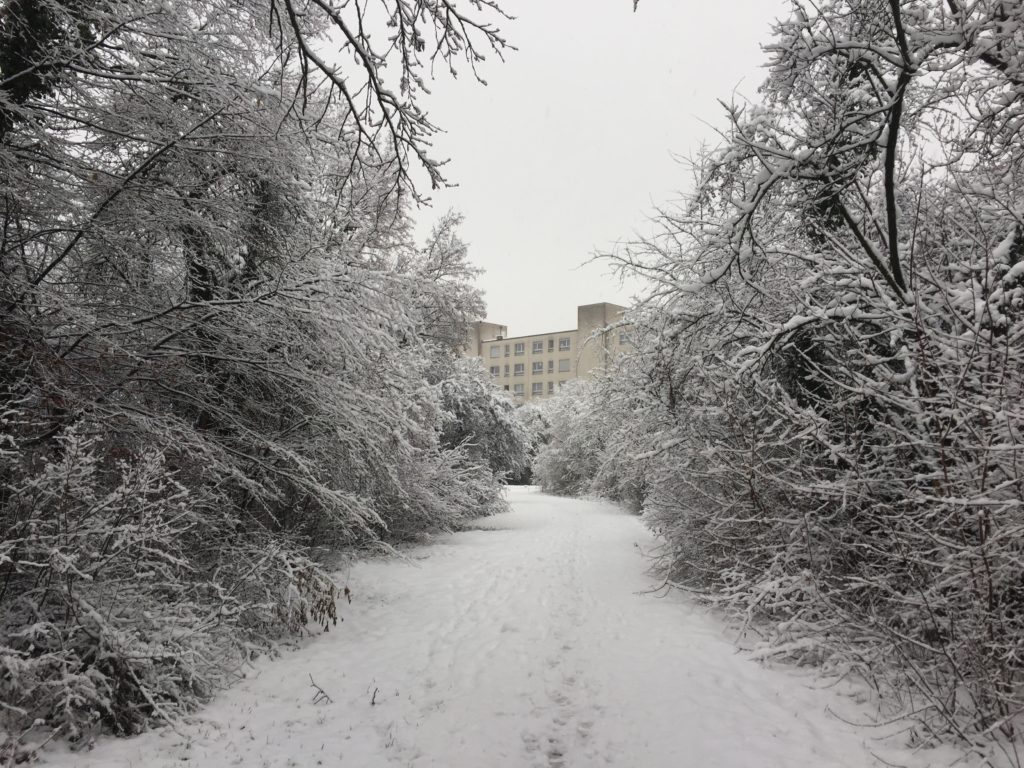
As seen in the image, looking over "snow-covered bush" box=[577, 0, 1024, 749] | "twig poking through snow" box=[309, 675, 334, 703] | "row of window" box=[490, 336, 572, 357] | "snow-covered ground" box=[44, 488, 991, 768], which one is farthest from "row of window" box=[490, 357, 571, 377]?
"twig poking through snow" box=[309, 675, 334, 703]

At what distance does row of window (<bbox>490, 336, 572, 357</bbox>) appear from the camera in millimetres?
84625

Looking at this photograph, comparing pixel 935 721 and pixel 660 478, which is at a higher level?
pixel 660 478

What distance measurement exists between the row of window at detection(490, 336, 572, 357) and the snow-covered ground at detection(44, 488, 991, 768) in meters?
77.1

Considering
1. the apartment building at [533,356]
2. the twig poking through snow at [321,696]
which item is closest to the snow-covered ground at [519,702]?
the twig poking through snow at [321,696]

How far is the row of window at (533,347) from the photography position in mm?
84625

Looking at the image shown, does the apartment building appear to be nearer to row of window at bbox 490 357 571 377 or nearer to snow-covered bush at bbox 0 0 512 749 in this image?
row of window at bbox 490 357 571 377

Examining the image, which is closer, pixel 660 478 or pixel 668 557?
pixel 660 478

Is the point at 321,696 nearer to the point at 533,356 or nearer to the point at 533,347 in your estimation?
the point at 533,356

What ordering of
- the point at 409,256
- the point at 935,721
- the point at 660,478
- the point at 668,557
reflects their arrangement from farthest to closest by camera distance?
1. the point at 409,256
2. the point at 668,557
3. the point at 660,478
4. the point at 935,721

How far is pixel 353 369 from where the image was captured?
6.78m

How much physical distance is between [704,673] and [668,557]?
4449 millimetres

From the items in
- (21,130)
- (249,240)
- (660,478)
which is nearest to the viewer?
(21,130)

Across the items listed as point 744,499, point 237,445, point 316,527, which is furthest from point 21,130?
point 744,499

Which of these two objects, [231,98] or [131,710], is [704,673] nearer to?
[131,710]
